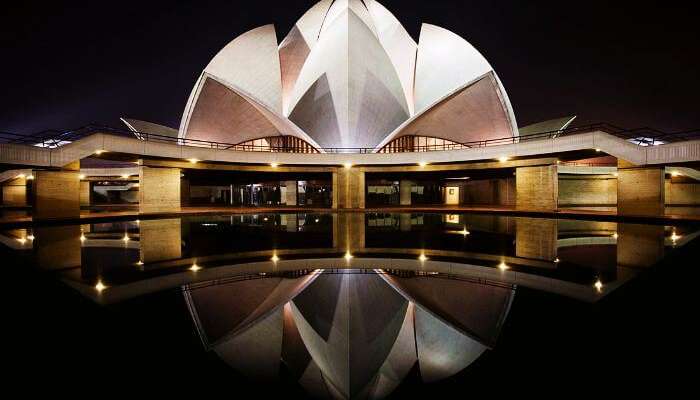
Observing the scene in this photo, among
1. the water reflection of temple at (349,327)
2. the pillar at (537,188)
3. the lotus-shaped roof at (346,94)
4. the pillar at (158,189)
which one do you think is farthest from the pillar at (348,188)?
the water reflection of temple at (349,327)

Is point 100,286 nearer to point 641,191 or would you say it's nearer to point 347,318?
point 347,318

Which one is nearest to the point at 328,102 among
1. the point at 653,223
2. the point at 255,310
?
the point at 653,223

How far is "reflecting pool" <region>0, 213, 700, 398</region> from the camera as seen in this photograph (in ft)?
8.64

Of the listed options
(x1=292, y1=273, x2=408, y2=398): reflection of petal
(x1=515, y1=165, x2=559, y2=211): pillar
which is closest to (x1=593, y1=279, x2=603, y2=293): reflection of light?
(x1=292, y1=273, x2=408, y2=398): reflection of petal

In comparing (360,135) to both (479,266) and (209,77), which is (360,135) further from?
(479,266)

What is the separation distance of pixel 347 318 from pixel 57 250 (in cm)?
902

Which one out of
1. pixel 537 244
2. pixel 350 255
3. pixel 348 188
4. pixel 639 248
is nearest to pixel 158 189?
pixel 348 188

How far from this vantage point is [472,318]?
3.81 m

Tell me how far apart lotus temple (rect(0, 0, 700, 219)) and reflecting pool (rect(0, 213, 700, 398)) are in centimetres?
1300

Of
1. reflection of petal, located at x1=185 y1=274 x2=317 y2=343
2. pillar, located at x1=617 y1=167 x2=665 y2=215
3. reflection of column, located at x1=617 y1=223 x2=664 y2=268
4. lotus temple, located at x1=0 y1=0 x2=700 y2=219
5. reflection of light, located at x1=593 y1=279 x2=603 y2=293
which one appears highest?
lotus temple, located at x1=0 y1=0 x2=700 y2=219

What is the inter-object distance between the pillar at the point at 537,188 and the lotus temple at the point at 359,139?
7 centimetres

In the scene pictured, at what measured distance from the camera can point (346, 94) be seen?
29062 mm

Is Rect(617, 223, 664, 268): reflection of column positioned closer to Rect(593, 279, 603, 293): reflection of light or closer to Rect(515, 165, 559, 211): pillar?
Rect(593, 279, 603, 293): reflection of light

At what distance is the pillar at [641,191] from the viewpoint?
55.1 feet
